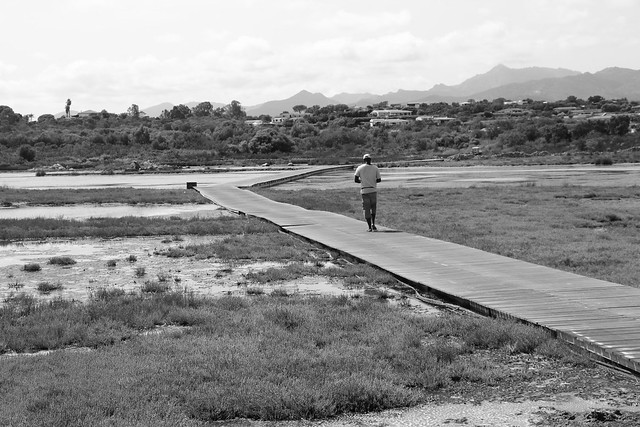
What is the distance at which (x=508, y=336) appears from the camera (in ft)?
25.0

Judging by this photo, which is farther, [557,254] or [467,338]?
[557,254]

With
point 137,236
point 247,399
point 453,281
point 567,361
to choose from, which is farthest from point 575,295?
point 137,236

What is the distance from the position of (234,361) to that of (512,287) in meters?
4.39

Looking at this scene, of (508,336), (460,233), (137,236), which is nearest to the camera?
(508,336)

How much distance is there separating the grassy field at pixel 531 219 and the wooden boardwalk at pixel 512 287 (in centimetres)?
96

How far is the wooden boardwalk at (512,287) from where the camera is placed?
292 inches

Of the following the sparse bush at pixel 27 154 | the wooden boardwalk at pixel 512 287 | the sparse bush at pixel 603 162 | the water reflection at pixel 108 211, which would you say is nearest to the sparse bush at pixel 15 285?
the wooden boardwalk at pixel 512 287

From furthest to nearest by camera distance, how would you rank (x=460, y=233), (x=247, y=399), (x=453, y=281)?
(x=460, y=233)
(x=453, y=281)
(x=247, y=399)

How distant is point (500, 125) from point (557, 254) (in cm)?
9688

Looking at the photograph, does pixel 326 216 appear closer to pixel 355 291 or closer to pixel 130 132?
pixel 355 291

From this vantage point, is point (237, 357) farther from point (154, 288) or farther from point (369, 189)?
point (369, 189)

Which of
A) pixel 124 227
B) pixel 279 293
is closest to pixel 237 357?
pixel 279 293

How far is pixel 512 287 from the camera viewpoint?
995 cm

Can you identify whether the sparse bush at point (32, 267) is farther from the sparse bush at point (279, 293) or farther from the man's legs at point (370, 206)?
the man's legs at point (370, 206)
